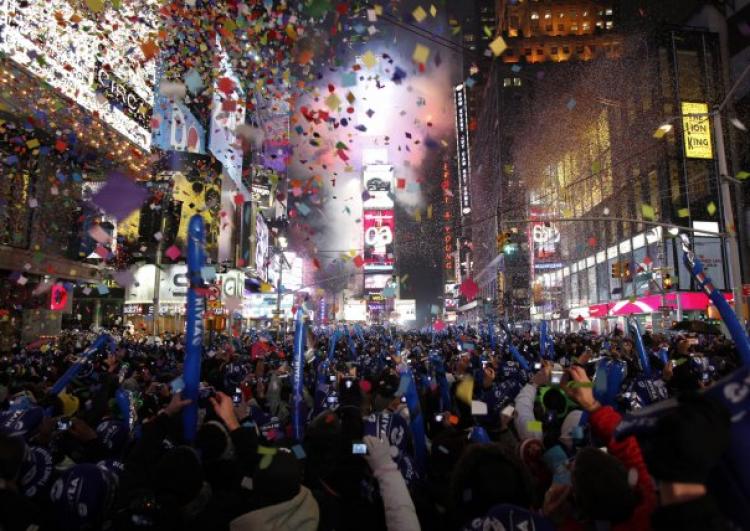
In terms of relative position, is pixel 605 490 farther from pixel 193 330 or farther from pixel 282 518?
pixel 193 330

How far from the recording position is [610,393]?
6250 millimetres

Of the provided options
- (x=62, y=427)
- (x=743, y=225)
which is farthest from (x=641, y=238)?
(x=62, y=427)

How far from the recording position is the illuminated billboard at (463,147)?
15025 cm

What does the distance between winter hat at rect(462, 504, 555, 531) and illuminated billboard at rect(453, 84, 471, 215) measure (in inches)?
5839

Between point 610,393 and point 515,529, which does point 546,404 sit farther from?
point 515,529

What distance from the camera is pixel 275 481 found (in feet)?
8.78

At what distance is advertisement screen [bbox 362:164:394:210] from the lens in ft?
433

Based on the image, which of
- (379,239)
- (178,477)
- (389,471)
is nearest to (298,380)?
(178,477)

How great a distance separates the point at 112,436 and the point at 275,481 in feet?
10.0

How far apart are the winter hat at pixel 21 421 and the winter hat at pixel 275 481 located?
9.11ft

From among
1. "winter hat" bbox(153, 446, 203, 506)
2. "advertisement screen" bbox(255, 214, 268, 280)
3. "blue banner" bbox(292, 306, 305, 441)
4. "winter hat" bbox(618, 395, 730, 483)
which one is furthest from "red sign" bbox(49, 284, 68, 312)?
"advertisement screen" bbox(255, 214, 268, 280)

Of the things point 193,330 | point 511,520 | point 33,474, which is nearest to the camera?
point 511,520

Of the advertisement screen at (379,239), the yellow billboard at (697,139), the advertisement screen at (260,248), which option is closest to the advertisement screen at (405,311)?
the advertisement screen at (379,239)

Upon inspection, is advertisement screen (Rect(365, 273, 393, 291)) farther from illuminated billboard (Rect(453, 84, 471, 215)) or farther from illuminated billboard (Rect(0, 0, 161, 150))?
illuminated billboard (Rect(0, 0, 161, 150))
